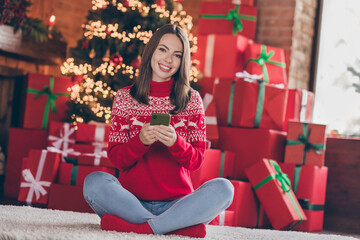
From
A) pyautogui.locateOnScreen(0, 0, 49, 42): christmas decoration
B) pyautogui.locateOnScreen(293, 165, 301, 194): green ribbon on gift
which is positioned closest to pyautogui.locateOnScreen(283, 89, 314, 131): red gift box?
pyautogui.locateOnScreen(293, 165, 301, 194): green ribbon on gift

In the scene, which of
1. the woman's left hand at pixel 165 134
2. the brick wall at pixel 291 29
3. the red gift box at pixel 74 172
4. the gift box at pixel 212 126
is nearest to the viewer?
the woman's left hand at pixel 165 134

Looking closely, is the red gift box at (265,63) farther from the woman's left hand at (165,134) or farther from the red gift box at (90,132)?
the woman's left hand at (165,134)

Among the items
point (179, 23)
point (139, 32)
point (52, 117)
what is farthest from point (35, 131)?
point (179, 23)

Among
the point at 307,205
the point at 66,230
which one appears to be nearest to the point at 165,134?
the point at 66,230

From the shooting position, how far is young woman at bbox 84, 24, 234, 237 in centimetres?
182

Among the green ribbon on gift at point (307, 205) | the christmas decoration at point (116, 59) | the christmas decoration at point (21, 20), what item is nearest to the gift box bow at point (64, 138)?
the christmas decoration at point (116, 59)

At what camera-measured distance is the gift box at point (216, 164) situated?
9.66ft

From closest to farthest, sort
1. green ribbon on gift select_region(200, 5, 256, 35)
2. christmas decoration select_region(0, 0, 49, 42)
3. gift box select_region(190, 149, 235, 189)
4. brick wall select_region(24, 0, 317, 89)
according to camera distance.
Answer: gift box select_region(190, 149, 235, 189) → christmas decoration select_region(0, 0, 49, 42) → green ribbon on gift select_region(200, 5, 256, 35) → brick wall select_region(24, 0, 317, 89)

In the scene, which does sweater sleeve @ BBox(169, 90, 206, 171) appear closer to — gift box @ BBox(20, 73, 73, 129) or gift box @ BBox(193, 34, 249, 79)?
gift box @ BBox(193, 34, 249, 79)

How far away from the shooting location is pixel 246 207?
117 inches

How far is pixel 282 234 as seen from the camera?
2281 millimetres

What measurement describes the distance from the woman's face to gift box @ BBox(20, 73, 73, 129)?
1483mm

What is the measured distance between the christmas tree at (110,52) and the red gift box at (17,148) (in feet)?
0.98

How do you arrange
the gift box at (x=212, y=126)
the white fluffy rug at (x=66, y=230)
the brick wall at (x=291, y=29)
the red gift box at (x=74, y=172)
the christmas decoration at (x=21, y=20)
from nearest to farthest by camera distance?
the white fluffy rug at (x=66, y=230) < the red gift box at (x=74, y=172) < the gift box at (x=212, y=126) < the christmas decoration at (x=21, y=20) < the brick wall at (x=291, y=29)
